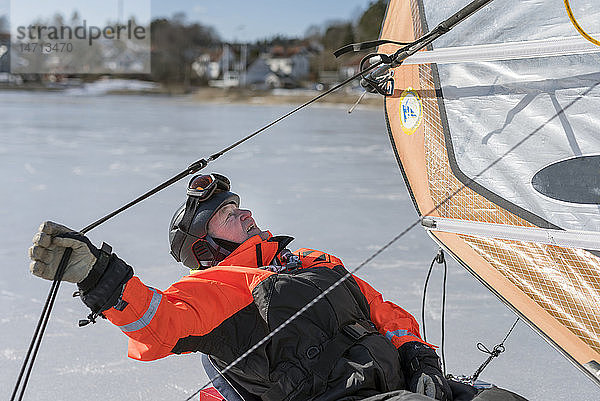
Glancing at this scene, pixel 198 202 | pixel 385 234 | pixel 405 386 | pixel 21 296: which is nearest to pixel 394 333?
pixel 405 386

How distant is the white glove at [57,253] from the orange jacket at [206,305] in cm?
11

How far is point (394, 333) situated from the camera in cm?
184

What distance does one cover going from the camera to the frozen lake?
7.83 feet

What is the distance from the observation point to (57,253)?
1227 millimetres

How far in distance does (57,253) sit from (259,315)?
576 millimetres

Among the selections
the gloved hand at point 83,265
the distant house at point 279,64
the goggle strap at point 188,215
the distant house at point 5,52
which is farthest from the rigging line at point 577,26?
the distant house at point 279,64

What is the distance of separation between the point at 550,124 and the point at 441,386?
0.74m

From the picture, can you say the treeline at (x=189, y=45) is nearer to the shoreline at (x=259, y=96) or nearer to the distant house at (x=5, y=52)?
the shoreline at (x=259, y=96)

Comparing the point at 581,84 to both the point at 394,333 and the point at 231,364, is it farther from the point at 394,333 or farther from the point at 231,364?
the point at 231,364

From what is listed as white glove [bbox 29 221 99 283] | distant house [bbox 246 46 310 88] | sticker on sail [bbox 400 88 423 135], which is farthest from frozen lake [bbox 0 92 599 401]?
distant house [bbox 246 46 310 88]

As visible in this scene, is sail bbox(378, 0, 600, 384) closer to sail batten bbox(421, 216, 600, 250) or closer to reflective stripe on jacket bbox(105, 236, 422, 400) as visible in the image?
sail batten bbox(421, 216, 600, 250)

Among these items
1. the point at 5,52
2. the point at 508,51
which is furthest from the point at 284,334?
the point at 5,52

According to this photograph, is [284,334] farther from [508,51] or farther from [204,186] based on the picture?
[508,51]

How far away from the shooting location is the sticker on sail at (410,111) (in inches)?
83.2
